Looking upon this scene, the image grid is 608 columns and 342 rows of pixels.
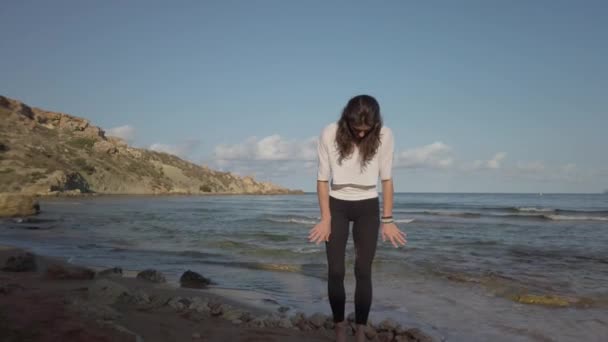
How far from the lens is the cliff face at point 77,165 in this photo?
2079 inches

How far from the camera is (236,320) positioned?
4.82 meters

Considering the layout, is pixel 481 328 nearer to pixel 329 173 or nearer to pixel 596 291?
pixel 329 173

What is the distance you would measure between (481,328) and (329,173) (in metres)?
2.96

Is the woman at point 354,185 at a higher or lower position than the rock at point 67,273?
higher

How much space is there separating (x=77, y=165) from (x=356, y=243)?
70.0 m

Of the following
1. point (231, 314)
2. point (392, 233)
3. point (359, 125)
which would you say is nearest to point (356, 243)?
point (392, 233)

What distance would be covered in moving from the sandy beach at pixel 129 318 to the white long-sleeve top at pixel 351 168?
167cm

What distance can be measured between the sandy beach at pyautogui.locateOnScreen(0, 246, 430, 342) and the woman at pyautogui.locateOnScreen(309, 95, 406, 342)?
1111 mm

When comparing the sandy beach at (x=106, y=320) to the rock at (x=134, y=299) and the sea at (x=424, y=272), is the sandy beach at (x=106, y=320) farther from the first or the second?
the sea at (x=424, y=272)

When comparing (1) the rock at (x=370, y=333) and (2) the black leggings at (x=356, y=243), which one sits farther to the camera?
(1) the rock at (x=370, y=333)

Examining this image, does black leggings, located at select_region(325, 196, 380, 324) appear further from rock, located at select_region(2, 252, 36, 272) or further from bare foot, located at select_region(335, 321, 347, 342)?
rock, located at select_region(2, 252, 36, 272)

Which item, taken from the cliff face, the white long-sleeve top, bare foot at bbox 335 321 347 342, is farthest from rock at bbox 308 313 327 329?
the cliff face

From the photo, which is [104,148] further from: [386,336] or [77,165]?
[386,336]

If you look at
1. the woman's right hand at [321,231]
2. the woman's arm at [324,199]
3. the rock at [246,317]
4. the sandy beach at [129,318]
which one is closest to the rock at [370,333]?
the sandy beach at [129,318]
